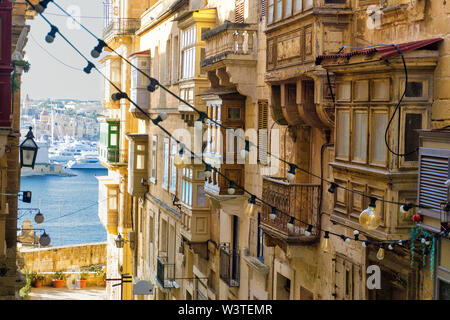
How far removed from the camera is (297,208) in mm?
14328

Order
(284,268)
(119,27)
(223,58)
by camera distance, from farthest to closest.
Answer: (119,27)
(223,58)
(284,268)

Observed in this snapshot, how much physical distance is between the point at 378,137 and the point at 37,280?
3670 cm

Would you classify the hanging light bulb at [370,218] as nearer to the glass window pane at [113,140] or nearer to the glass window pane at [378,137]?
the glass window pane at [378,137]

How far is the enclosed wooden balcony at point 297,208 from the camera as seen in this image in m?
14.3

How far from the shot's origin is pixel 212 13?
22.3 metres

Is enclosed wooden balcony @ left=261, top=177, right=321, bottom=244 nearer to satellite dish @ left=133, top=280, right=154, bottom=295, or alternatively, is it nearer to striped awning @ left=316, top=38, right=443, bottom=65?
striped awning @ left=316, top=38, right=443, bottom=65

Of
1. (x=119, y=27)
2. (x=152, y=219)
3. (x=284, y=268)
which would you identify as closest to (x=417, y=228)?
(x=284, y=268)

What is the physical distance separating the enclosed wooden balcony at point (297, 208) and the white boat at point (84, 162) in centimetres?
15499

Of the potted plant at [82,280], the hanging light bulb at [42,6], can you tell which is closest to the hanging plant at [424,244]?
the hanging light bulb at [42,6]

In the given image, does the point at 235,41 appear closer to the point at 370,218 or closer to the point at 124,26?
the point at 370,218

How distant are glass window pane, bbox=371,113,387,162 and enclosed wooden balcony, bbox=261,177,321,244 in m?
3.12

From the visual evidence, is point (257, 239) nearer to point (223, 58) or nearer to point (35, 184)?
point (223, 58)

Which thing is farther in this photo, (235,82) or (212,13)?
(212,13)
